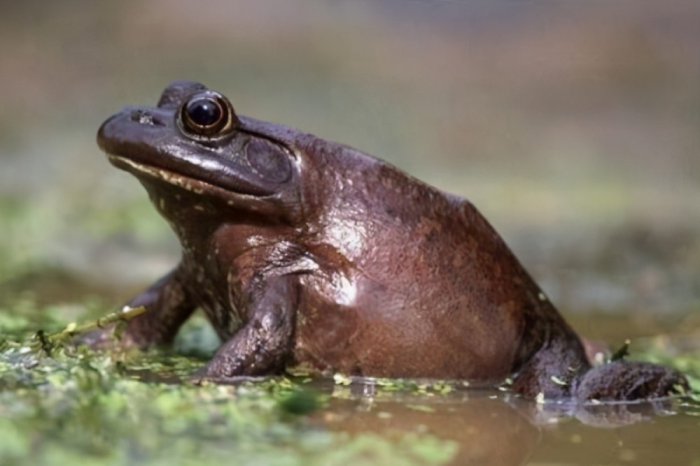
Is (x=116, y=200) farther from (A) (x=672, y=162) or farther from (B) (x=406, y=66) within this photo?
(A) (x=672, y=162)

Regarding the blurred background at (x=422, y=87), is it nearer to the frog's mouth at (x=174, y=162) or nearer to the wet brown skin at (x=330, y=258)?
the wet brown skin at (x=330, y=258)

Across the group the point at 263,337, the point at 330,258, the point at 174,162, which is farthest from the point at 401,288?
the point at 174,162

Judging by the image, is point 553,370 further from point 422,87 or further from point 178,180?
point 422,87

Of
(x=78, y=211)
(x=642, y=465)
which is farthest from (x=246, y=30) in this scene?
(x=642, y=465)

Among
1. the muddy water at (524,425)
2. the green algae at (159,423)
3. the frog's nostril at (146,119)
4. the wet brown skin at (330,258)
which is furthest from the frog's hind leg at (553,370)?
the frog's nostril at (146,119)

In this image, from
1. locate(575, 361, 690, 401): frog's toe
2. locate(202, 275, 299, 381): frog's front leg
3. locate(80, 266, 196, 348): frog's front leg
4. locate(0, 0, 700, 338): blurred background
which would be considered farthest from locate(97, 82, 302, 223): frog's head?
locate(0, 0, 700, 338): blurred background

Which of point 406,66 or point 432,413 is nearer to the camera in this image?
point 432,413

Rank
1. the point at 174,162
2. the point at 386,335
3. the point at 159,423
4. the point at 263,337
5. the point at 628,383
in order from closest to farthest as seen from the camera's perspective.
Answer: the point at 159,423, the point at 263,337, the point at 174,162, the point at 386,335, the point at 628,383
